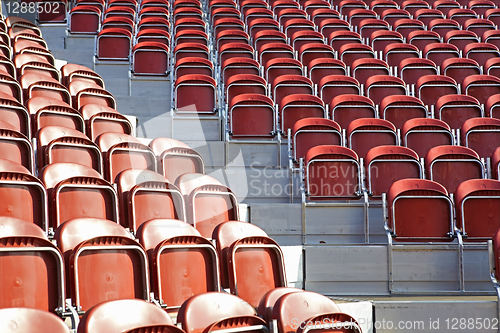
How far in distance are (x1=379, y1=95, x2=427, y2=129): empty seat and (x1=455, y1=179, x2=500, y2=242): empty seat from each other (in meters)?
1.19

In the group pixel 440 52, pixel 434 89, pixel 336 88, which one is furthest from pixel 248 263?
pixel 440 52

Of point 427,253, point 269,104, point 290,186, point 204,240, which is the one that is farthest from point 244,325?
point 269,104

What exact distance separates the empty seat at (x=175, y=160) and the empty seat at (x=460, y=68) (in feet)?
8.83

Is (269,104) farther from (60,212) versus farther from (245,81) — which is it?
(60,212)

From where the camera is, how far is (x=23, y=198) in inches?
86.4

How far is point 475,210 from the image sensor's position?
2840 mm

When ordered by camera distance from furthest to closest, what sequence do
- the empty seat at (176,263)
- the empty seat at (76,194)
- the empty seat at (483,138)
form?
the empty seat at (483,138) < the empty seat at (76,194) < the empty seat at (176,263)

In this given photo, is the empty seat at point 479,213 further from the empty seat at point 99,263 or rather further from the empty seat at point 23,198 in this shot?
the empty seat at point 23,198

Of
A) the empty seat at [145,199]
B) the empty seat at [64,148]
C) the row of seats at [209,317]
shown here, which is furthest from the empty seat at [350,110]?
the row of seats at [209,317]

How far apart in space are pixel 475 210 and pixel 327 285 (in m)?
0.87

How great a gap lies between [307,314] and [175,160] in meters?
1.48

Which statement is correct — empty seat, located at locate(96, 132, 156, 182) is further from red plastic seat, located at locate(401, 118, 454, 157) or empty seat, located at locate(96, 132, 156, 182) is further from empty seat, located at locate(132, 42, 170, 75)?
empty seat, located at locate(132, 42, 170, 75)

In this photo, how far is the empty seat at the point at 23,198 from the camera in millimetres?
2172

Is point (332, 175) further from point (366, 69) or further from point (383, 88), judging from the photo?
point (366, 69)
